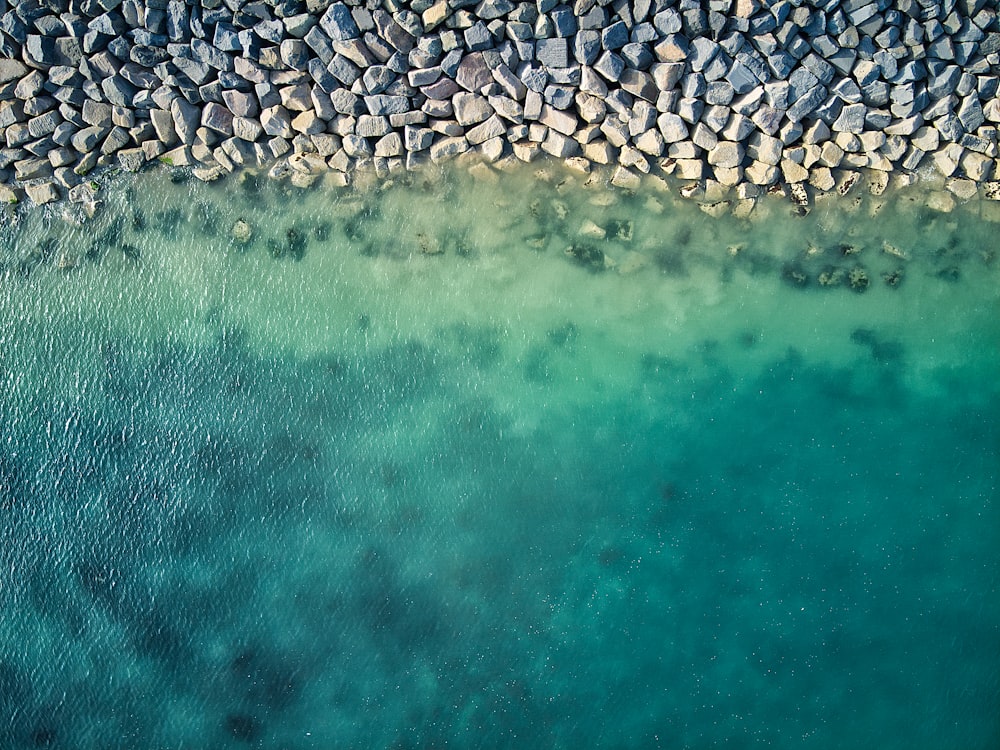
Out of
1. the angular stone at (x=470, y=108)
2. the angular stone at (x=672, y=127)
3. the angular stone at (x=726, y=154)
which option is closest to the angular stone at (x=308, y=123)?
the angular stone at (x=470, y=108)

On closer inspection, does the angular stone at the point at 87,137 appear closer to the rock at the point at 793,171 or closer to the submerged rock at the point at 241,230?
the submerged rock at the point at 241,230

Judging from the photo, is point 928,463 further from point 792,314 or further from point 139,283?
point 139,283

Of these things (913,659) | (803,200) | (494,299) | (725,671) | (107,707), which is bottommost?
(107,707)

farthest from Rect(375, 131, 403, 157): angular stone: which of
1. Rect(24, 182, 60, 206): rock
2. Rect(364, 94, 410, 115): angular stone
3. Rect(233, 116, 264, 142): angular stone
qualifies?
Rect(24, 182, 60, 206): rock

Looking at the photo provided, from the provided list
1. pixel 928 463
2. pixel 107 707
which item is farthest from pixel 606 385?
pixel 107 707

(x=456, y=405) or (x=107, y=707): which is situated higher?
(x=456, y=405)
